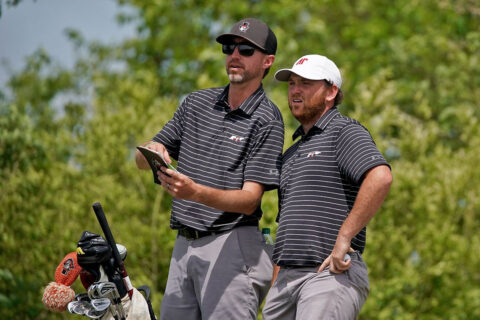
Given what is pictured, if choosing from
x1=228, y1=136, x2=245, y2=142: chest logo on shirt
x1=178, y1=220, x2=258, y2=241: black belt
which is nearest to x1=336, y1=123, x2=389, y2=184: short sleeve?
x1=228, y1=136, x2=245, y2=142: chest logo on shirt

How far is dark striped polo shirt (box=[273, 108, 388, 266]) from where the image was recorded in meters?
4.34

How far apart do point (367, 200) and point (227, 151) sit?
0.95 metres

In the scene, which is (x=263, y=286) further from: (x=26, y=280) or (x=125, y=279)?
(x=26, y=280)

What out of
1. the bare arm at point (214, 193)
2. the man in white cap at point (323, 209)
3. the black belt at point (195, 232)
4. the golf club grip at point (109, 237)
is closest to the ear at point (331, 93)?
the man in white cap at point (323, 209)

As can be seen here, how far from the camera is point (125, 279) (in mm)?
4500

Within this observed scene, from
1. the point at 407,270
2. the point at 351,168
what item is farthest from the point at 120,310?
the point at 407,270

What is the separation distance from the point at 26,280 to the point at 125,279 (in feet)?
17.1

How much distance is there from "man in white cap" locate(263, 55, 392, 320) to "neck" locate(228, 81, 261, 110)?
0.37m

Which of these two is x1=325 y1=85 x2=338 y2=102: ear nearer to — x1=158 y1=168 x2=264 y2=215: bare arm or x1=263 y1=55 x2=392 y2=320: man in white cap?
x1=263 y1=55 x2=392 y2=320: man in white cap

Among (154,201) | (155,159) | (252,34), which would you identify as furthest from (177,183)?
(154,201)

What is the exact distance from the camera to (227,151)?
4742 mm

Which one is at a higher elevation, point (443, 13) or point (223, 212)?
point (443, 13)

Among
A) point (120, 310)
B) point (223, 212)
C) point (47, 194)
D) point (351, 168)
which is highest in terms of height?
point (351, 168)

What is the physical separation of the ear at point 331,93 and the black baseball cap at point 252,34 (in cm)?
48
